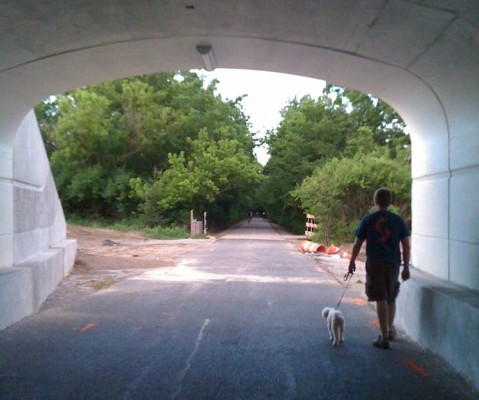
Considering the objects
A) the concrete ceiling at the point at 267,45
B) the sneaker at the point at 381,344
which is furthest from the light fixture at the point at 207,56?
the sneaker at the point at 381,344

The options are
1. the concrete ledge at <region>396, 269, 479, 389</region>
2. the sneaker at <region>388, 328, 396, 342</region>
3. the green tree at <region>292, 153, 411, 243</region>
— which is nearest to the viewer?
the concrete ledge at <region>396, 269, 479, 389</region>

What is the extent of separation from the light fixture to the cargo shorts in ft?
11.1

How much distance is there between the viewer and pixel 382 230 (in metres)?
6.70

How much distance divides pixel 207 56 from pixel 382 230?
3259 millimetres

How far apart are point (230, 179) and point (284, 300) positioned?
33.2 meters

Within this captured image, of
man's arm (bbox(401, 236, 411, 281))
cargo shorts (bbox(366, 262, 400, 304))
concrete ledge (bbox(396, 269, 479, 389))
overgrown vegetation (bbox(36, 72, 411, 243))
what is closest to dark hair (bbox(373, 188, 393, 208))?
man's arm (bbox(401, 236, 411, 281))

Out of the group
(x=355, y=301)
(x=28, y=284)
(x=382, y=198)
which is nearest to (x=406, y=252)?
(x=382, y=198)

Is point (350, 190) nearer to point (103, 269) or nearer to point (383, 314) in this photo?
point (103, 269)

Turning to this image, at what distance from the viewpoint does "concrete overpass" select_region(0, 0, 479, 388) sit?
5875mm

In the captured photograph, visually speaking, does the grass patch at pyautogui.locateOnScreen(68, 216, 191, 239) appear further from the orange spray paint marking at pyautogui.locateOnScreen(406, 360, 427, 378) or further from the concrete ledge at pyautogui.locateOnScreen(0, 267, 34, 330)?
the orange spray paint marking at pyautogui.locateOnScreen(406, 360, 427, 378)

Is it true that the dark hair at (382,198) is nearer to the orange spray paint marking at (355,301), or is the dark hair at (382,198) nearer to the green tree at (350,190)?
the orange spray paint marking at (355,301)

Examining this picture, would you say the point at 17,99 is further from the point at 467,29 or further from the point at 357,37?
the point at 467,29

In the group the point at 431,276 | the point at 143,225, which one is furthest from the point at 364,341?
the point at 143,225

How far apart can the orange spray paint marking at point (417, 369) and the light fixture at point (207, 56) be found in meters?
4.48
